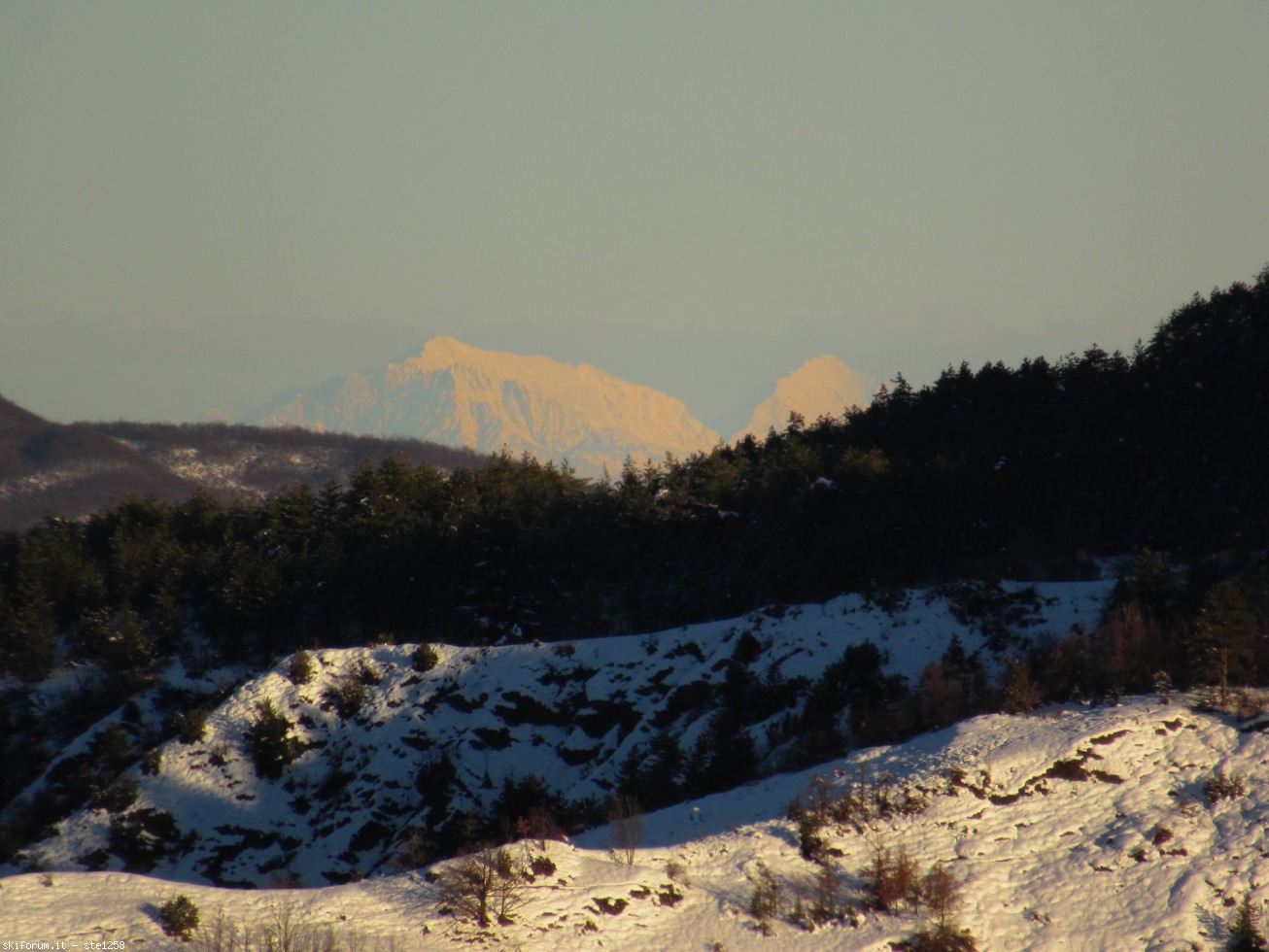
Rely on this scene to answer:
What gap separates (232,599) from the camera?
2453 inches

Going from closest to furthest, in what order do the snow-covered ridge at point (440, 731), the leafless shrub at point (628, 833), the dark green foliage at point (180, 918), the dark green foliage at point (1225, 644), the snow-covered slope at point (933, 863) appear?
the dark green foliage at point (180, 918), the snow-covered slope at point (933, 863), the leafless shrub at point (628, 833), the dark green foliage at point (1225, 644), the snow-covered ridge at point (440, 731)

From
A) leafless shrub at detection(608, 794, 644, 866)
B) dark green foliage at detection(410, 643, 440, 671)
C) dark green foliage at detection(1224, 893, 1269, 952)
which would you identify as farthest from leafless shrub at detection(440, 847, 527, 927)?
dark green foliage at detection(410, 643, 440, 671)

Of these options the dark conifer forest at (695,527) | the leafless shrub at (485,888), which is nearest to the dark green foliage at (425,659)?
the dark conifer forest at (695,527)

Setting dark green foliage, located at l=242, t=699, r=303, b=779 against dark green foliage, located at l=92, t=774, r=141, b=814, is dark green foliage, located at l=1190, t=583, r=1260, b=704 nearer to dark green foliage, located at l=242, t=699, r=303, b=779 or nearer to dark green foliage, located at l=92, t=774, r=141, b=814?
dark green foliage, located at l=242, t=699, r=303, b=779

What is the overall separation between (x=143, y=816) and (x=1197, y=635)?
3755 cm

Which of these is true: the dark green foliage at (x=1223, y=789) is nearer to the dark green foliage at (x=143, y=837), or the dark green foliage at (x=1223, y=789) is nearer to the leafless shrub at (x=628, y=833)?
the leafless shrub at (x=628, y=833)

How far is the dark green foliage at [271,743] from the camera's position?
44.2 m

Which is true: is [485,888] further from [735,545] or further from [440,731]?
[735,545]

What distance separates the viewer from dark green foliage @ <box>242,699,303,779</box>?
4416 centimetres

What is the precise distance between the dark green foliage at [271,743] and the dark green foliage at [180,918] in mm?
23070

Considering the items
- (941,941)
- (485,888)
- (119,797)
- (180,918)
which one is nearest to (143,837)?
(119,797)

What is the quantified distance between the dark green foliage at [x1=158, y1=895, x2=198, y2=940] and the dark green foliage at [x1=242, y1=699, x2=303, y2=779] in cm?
2307

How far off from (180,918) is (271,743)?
78.0 feet

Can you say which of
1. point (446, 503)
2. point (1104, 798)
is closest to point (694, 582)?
point (446, 503)
